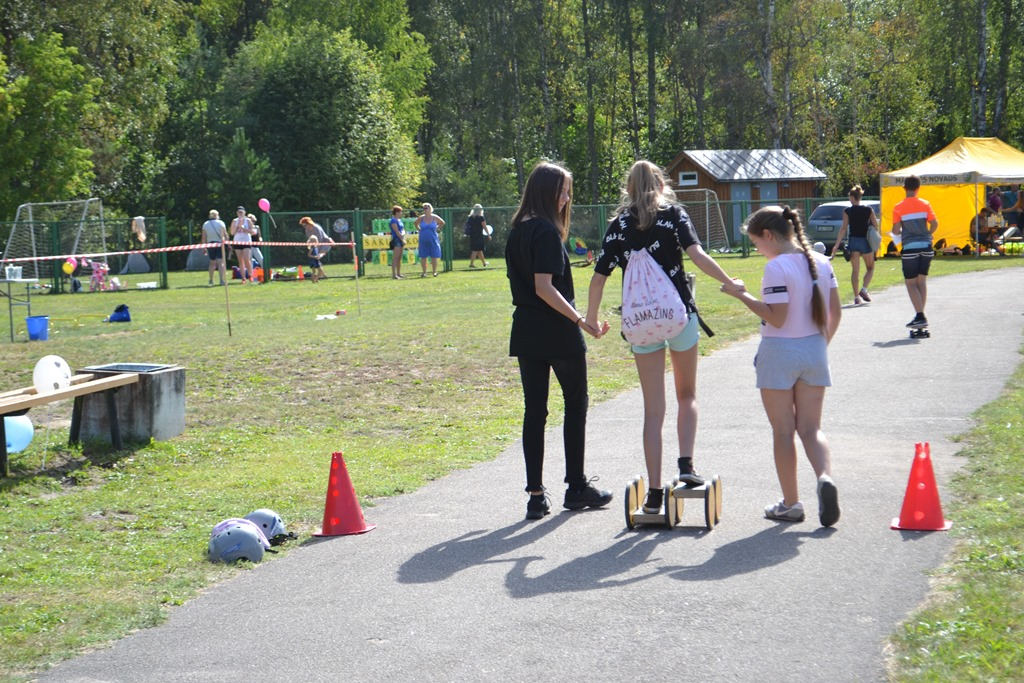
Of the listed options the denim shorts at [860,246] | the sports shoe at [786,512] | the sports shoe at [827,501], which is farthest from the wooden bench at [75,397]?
the denim shorts at [860,246]

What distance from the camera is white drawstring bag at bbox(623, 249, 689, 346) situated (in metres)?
6.17

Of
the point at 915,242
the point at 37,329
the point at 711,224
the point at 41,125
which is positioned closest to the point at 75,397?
the point at 37,329

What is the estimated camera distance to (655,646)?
4566mm

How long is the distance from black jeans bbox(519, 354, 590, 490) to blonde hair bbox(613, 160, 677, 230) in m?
0.90

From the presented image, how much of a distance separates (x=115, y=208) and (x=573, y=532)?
4737 cm

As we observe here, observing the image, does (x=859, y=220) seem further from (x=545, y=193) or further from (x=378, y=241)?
(x=378, y=241)

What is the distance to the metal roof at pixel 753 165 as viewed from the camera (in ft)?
162

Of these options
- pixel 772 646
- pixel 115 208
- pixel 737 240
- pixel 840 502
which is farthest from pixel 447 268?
pixel 772 646

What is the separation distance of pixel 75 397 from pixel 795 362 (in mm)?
5516

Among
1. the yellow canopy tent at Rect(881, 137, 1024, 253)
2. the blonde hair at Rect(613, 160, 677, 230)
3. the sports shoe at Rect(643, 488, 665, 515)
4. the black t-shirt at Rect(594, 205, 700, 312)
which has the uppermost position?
the yellow canopy tent at Rect(881, 137, 1024, 253)

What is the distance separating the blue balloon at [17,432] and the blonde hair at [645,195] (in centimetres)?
491

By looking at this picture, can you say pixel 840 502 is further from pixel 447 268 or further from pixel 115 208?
pixel 115 208

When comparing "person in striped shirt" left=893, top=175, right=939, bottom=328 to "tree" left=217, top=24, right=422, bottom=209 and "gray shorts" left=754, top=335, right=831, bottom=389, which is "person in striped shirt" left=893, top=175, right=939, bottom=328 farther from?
"tree" left=217, top=24, right=422, bottom=209

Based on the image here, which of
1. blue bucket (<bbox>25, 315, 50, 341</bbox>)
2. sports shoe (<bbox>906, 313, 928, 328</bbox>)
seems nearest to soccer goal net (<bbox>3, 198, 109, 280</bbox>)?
blue bucket (<bbox>25, 315, 50, 341</bbox>)
